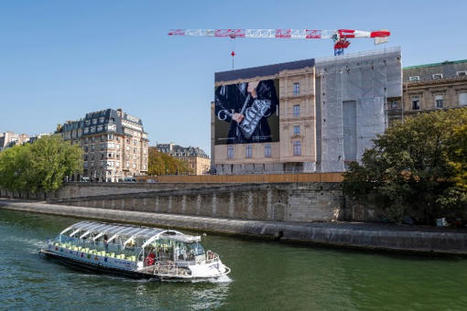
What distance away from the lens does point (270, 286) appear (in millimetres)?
20922

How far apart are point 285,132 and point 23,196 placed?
6270cm

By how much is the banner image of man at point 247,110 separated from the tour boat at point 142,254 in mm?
35590

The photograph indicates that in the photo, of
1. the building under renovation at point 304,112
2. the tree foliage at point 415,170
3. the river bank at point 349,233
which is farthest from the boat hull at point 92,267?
the building under renovation at point 304,112

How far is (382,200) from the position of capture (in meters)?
34.5

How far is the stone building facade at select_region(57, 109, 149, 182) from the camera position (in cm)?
9362

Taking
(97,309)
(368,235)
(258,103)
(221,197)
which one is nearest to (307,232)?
(368,235)

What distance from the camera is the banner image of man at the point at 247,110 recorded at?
5925 cm

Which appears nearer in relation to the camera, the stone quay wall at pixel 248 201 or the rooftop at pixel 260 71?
the stone quay wall at pixel 248 201

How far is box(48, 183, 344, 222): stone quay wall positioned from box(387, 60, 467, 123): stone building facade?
19.2 meters

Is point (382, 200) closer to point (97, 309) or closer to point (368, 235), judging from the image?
point (368, 235)

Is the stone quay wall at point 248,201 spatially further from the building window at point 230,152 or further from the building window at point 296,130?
the building window at point 296,130

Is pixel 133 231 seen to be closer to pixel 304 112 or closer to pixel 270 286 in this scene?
pixel 270 286

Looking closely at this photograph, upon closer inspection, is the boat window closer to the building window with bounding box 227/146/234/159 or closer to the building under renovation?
the building under renovation

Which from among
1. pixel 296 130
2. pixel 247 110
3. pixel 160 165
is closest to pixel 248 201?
pixel 296 130
